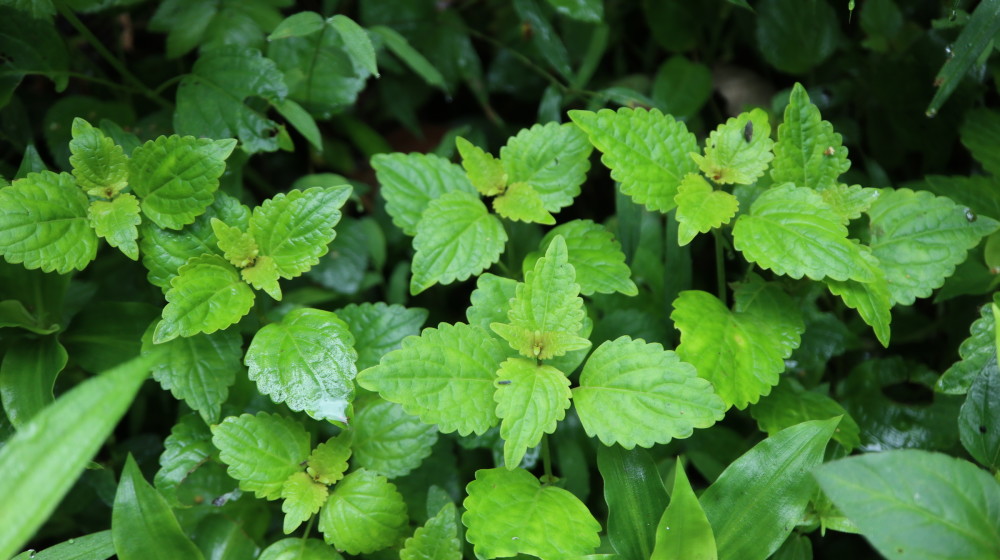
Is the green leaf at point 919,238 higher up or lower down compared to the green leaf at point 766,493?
higher up

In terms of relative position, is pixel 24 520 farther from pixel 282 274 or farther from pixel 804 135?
pixel 804 135

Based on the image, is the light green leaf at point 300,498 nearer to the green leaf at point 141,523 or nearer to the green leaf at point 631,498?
the green leaf at point 141,523

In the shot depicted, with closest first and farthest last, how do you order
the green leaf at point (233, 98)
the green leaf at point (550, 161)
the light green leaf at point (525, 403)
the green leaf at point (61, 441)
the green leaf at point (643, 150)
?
the green leaf at point (61, 441)
the light green leaf at point (525, 403)
the green leaf at point (643, 150)
the green leaf at point (550, 161)
the green leaf at point (233, 98)

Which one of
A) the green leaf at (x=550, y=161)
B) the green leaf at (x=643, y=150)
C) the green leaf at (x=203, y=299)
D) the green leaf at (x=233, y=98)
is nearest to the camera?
the green leaf at (x=203, y=299)

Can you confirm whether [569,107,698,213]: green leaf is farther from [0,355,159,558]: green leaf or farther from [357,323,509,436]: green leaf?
[0,355,159,558]: green leaf

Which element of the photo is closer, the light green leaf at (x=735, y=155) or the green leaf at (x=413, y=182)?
the light green leaf at (x=735, y=155)

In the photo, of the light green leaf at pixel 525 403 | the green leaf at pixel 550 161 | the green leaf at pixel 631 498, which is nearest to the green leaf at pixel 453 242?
the green leaf at pixel 550 161

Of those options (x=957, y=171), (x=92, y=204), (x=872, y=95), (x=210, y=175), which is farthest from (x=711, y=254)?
(x=92, y=204)

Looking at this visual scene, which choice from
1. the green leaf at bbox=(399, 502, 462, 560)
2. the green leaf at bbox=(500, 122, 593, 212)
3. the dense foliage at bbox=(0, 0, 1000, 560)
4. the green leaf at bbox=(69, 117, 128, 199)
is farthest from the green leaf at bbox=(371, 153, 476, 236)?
the green leaf at bbox=(399, 502, 462, 560)
